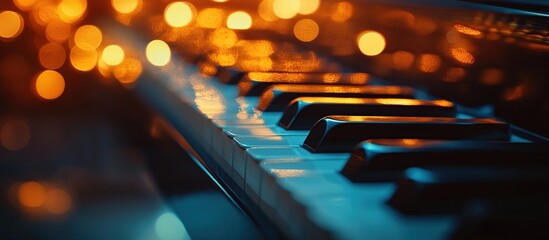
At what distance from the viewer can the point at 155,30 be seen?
2.12 meters

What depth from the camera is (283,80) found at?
1.15 m

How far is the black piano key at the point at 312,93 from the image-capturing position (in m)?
1.00

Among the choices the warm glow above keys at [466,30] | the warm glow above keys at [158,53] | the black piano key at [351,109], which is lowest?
the warm glow above keys at [158,53]

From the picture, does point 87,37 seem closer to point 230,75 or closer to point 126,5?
point 126,5

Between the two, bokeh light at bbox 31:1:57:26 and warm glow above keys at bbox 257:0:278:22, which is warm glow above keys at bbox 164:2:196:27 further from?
bokeh light at bbox 31:1:57:26

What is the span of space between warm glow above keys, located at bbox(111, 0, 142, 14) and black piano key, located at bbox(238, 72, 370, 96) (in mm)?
1362

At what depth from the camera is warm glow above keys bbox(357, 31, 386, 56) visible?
1299 mm

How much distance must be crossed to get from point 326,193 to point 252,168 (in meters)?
0.15

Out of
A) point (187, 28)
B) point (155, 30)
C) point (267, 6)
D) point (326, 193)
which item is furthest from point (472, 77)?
point (155, 30)

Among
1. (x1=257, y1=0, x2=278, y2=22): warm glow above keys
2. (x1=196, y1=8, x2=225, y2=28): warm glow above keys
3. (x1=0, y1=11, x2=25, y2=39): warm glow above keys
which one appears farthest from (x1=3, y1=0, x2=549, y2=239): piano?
(x1=0, y1=11, x2=25, y2=39): warm glow above keys

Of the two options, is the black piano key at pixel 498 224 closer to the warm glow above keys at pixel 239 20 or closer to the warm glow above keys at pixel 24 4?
the warm glow above keys at pixel 239 20

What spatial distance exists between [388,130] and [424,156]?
13 centimetres

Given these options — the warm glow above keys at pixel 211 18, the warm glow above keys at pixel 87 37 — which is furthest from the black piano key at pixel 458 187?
the warm glow above keys at pixel 87 37

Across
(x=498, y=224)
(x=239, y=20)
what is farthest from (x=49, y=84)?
(x=498, y=224)
